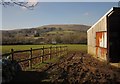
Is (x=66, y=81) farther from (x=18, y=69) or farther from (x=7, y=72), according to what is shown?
(x=18, y=69)

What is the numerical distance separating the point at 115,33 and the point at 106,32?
2.58 metres

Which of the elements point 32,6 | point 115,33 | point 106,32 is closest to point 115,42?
point 115,33

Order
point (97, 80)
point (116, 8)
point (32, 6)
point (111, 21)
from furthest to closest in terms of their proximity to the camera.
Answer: point (111, 21) → point (116, 8) → point (97, 80) → point (32, 6)

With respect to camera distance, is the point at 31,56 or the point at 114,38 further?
the point at 114,38

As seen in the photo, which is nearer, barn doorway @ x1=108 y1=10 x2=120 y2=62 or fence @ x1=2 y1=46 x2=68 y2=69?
fence @ x1=2 y1=46 x2=68 y2=69

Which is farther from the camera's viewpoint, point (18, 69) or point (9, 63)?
point (18, 69)

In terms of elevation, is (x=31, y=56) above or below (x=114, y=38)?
below

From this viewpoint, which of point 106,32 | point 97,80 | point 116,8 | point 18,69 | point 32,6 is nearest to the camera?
point 32,6

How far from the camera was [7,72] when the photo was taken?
31.9 feet

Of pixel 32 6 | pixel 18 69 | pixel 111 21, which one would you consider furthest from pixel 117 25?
pixel 32 6

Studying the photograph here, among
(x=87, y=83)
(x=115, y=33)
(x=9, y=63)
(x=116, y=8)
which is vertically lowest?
(x=87, y=83)

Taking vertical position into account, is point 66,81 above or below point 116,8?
below

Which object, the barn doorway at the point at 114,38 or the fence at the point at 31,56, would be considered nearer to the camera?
the fence at the point at 31,56

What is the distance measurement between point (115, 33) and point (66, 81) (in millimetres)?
10984
